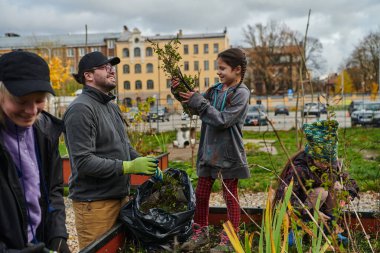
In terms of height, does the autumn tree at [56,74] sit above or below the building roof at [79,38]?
below

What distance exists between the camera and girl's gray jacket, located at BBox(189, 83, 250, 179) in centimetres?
293

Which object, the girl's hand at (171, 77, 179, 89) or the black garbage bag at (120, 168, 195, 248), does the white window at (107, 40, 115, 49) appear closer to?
the girl's hand at (171, 77, 179, 89)

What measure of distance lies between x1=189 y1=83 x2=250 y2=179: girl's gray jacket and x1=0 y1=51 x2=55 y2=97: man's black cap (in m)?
1.53

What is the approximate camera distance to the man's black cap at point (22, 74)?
4.69ft

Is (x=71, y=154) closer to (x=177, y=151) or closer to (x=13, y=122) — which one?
(x=13, y=122)

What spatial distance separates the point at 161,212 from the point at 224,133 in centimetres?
77

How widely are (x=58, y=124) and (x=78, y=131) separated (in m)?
0.56

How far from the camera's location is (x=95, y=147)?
2.55 meters

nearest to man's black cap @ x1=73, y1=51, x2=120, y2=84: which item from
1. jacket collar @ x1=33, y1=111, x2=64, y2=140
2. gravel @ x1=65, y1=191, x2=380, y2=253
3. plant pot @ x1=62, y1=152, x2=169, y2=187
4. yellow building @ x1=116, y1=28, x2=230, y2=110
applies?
jacket collar @ x1=33, y1=111, x2=64, y2=140

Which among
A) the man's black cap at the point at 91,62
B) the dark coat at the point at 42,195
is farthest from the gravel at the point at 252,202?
the dark coat at the point at 42,195

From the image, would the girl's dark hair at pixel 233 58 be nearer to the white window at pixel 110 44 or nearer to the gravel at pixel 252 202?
the gravel at pixel 252 202

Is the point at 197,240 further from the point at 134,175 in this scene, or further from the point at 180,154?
the point at 180,154

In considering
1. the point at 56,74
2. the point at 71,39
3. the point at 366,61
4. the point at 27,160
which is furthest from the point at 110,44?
the point at 27,160

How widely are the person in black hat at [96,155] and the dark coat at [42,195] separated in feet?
1.77
